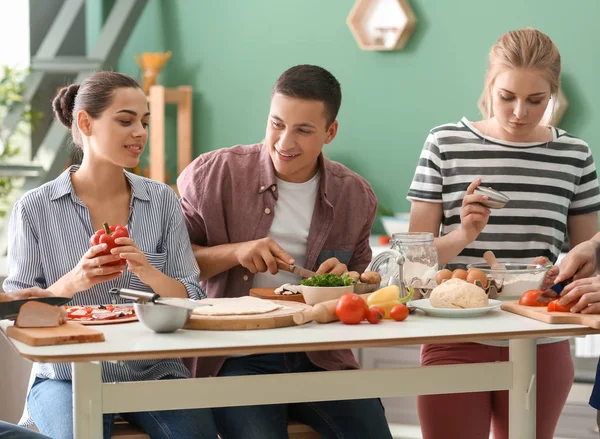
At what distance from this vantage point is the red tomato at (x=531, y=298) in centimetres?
200

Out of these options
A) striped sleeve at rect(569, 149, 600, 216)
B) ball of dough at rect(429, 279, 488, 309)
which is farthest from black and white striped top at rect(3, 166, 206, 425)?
striped sleeve at rect(569, 149, 600, 216)

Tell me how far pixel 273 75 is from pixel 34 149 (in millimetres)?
1282

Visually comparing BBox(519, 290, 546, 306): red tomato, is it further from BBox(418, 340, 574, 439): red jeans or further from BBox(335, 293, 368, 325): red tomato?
BBox(335, 293, 368, 325): red tomato

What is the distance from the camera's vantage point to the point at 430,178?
2449 mm

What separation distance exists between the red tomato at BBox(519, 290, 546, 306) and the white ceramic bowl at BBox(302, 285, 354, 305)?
0.40 meters

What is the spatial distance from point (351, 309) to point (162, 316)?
0.39 meters

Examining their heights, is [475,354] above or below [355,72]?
below

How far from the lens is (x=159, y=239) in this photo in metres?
2.35

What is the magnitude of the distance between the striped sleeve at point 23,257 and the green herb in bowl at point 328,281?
69cm

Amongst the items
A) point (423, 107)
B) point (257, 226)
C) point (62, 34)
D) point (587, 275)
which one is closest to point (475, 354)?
point (587, 275)

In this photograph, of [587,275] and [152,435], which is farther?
[587,275]

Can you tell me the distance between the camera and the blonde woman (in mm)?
2271

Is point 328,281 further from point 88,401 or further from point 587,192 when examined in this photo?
point 587,192

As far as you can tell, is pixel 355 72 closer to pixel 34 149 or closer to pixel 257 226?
pixel 34 149
